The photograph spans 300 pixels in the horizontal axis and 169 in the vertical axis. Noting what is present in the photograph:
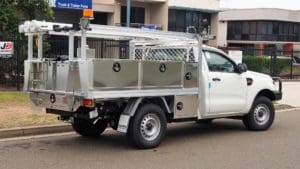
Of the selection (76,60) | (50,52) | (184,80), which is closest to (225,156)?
(184,80)

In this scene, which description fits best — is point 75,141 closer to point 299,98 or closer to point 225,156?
point 225,156

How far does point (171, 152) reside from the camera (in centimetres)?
945

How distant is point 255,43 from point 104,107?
6708 centimetres

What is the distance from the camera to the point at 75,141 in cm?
1043

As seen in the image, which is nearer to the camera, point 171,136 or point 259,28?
point 171,136

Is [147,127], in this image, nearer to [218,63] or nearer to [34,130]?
[218,63]

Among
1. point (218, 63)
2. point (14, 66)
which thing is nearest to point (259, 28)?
point (14, 66)

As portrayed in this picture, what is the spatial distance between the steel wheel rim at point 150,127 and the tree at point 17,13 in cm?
1097

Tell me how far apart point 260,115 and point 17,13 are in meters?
11.5

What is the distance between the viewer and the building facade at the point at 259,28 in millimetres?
75200

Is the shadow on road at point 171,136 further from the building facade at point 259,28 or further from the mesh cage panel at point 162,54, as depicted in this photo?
the building facade at point 259,28

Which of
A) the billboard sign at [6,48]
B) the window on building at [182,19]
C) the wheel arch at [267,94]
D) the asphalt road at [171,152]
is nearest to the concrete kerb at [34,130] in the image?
the asphalt road at [171,152]

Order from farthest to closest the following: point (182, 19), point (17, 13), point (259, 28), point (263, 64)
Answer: point (259, 28) → point (182, 19) → point (263, 64) → point (17, 13)

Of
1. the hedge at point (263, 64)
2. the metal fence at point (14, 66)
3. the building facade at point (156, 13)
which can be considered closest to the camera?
the metal fence at point (14, 66)
